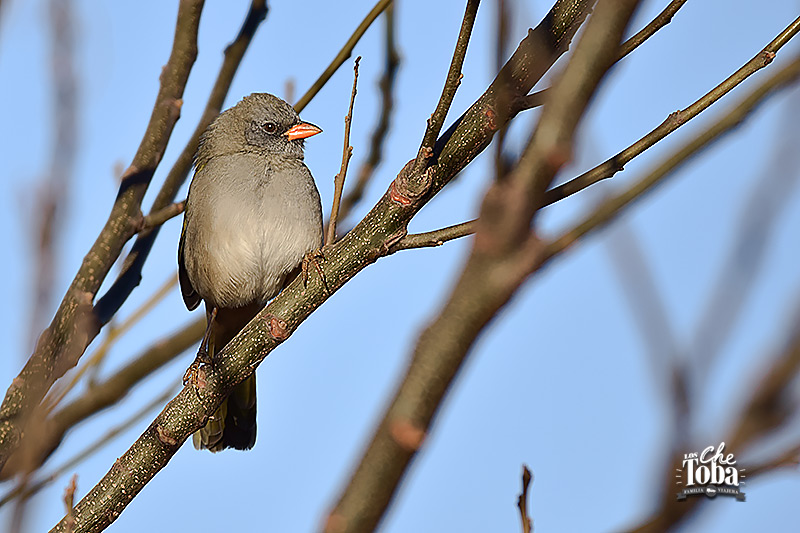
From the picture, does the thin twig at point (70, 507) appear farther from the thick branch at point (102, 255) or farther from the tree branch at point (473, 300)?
the tree branch at point (473, 300)

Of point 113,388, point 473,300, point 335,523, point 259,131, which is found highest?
point 259,131

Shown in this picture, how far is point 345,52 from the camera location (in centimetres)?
478

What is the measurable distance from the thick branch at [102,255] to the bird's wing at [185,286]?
1255 mm

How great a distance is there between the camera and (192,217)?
5684 millimetres

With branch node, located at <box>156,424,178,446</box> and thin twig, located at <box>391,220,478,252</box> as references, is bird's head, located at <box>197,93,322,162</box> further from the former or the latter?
thin twig, located at <box>391,220,478,252</box>

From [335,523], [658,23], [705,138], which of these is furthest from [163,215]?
[335,523]

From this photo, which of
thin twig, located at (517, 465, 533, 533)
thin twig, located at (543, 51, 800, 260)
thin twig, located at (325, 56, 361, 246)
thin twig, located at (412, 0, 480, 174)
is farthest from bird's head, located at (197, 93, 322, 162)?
thin twig, located at (517, 465, 533, 533)

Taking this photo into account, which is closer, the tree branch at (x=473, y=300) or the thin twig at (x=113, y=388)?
the tree branch at (x=473, y=300)

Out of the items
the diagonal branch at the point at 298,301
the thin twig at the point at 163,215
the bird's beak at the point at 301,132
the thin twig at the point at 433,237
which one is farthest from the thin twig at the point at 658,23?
the bird's beak at the point at 301,132

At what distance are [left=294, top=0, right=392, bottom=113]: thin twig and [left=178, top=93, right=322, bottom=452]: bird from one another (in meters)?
0.61

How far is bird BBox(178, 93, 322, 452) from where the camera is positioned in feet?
17.7

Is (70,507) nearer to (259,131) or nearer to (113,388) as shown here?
(113,388)

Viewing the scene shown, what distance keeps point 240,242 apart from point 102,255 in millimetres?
1192

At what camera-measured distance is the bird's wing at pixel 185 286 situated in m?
5.91
